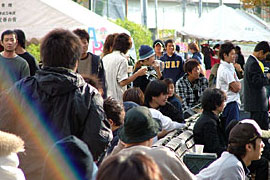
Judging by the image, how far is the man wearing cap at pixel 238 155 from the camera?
4.75 metres

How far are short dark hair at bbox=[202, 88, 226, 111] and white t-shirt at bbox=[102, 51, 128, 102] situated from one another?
105cm

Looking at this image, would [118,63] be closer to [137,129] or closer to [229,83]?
[229,83]

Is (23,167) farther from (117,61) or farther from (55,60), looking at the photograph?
(117,61)

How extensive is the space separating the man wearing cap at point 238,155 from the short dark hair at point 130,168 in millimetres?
2768

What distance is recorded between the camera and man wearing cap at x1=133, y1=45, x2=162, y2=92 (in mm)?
9047

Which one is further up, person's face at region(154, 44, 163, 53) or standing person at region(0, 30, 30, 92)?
standing person at region(0, 30, 30, 92)

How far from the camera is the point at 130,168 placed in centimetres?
200

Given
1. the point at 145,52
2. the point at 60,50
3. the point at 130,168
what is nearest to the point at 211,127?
the point at 145,52

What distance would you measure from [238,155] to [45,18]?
597cm

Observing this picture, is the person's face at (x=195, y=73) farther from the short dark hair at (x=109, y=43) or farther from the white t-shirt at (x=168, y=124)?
the white t-shirt at (x=168, y=124)

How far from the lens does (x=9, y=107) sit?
3988 mm

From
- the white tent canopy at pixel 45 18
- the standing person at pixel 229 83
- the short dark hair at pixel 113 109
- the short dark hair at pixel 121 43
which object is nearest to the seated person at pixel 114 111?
the short dark hair at pixel 113 109

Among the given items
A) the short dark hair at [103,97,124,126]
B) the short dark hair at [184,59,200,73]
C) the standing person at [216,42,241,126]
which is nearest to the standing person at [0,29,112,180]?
the short dark hair at [103,97,124,126]

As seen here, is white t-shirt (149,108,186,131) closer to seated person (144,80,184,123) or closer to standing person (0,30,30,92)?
seated person (144,80,184,123)
